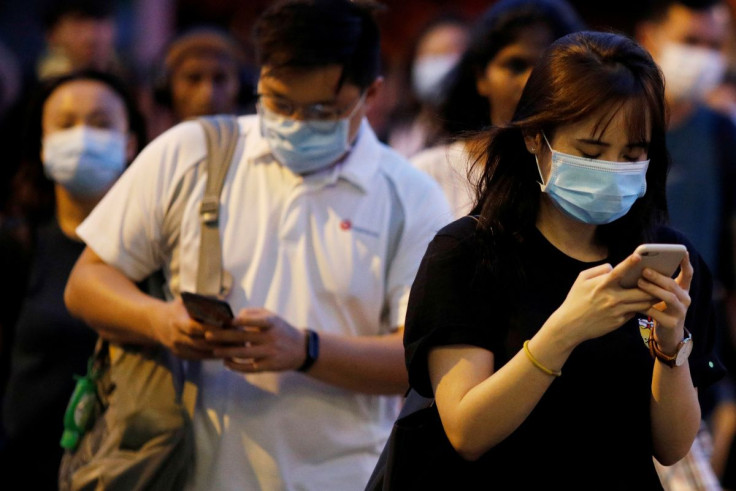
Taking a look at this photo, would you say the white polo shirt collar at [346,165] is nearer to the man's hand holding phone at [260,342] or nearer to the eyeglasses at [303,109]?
the eyeglasses at [303,109]

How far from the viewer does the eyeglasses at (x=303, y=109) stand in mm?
3646

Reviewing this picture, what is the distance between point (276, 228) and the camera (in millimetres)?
3615

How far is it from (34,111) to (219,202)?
1.68 m

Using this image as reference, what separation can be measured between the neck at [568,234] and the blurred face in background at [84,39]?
185 inches

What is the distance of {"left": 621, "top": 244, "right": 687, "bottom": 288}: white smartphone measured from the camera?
98.2 inches

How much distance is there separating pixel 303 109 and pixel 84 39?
391 cm

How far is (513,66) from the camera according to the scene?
4.30 metres

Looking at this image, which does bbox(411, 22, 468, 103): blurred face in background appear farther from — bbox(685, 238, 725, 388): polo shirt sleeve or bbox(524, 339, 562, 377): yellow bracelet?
bbox(524, 339, 562, 377): yellow bracelet

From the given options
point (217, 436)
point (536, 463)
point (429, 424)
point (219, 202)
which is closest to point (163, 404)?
point (217, 436)

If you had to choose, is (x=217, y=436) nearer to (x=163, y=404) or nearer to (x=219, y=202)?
(x=163, y=404)

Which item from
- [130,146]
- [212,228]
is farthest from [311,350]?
[130,146]

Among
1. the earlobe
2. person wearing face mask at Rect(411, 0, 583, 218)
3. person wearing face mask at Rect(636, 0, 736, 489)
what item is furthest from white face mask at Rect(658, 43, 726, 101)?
the earlobe

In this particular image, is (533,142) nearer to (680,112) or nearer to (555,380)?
(555,380)

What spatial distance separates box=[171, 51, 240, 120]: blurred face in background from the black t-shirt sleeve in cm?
310
